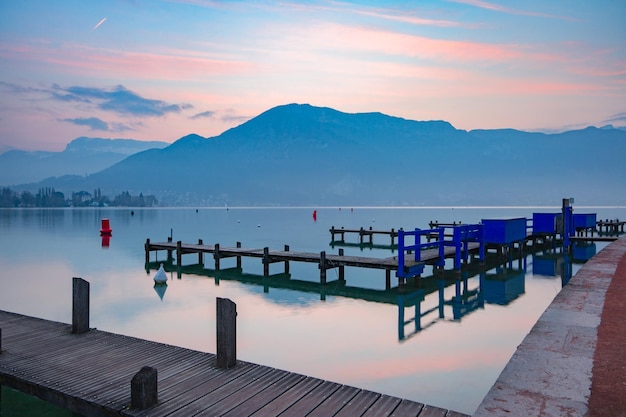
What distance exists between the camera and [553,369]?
8281 mm

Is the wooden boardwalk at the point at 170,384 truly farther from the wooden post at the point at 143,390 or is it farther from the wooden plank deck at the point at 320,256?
the wooden plank deck at the point at 320,256

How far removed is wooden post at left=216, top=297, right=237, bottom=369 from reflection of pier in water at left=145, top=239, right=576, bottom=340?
839 cm

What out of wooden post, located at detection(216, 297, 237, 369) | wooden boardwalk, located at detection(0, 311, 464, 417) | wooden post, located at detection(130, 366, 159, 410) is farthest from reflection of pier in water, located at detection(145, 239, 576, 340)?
wooden post, located at detection(130, 366, 159, 410)

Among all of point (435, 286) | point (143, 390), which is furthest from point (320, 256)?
point (143, 390)

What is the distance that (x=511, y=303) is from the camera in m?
21.4

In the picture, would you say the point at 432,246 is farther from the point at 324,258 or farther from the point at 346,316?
the point at 346,316

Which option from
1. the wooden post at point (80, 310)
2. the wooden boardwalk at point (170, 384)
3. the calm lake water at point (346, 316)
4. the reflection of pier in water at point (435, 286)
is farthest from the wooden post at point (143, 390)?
the reflection of pier in water at point (435, 286)

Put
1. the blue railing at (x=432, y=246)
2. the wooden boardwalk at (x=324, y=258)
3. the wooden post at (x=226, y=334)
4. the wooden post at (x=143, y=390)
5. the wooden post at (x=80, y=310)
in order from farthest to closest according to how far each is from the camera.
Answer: the wooden boardwalk at (x=324, y=258) → the blue railing at (x=432, y=246) → the wooden post at (x=80, y=310) → the wooden post at (x=226, y=334) → the wooden post at (x=143, y=390)

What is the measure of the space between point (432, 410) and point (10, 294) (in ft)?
88.7

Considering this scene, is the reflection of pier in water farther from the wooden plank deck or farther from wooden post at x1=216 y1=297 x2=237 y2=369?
wooden post at x1=216 y1=297 x2=237 y2=369

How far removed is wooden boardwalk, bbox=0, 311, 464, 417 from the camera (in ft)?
24.2

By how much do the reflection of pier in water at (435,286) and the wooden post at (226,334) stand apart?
8.39 m

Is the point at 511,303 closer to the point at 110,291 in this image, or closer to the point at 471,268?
the point at 471,268

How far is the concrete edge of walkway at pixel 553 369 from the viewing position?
679cm
